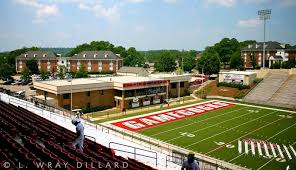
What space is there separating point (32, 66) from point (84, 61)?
1508 cm

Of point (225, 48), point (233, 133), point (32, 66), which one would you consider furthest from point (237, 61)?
point (233, 133)

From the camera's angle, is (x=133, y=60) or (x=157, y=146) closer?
(x=157, y=146)

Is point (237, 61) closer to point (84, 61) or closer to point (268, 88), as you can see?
point (268, 88)

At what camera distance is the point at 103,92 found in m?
51.9

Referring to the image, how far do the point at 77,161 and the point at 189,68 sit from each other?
9906 cm

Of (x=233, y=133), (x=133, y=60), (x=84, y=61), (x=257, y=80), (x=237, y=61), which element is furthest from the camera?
(x=133, y=60)

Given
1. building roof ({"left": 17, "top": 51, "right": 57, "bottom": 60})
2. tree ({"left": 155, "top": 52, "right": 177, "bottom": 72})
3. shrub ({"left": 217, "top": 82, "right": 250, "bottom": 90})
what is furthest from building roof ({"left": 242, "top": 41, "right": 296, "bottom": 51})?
building roof ({"left": 17, "top": 51, "right": 57, "bottom": 60})

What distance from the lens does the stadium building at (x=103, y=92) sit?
154ft

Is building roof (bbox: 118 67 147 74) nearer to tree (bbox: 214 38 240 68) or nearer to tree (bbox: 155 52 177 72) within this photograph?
tree (bbox: 155 52 177 72)

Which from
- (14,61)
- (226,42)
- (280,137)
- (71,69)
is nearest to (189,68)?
(226,42)

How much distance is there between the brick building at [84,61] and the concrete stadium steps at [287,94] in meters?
49.6

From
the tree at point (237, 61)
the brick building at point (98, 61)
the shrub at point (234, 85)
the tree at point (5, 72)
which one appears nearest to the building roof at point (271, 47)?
the tree at point (237, 61)

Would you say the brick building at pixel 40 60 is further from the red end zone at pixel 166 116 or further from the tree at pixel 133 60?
the red end zone at pixel 166 116

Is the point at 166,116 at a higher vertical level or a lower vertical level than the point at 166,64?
lower
